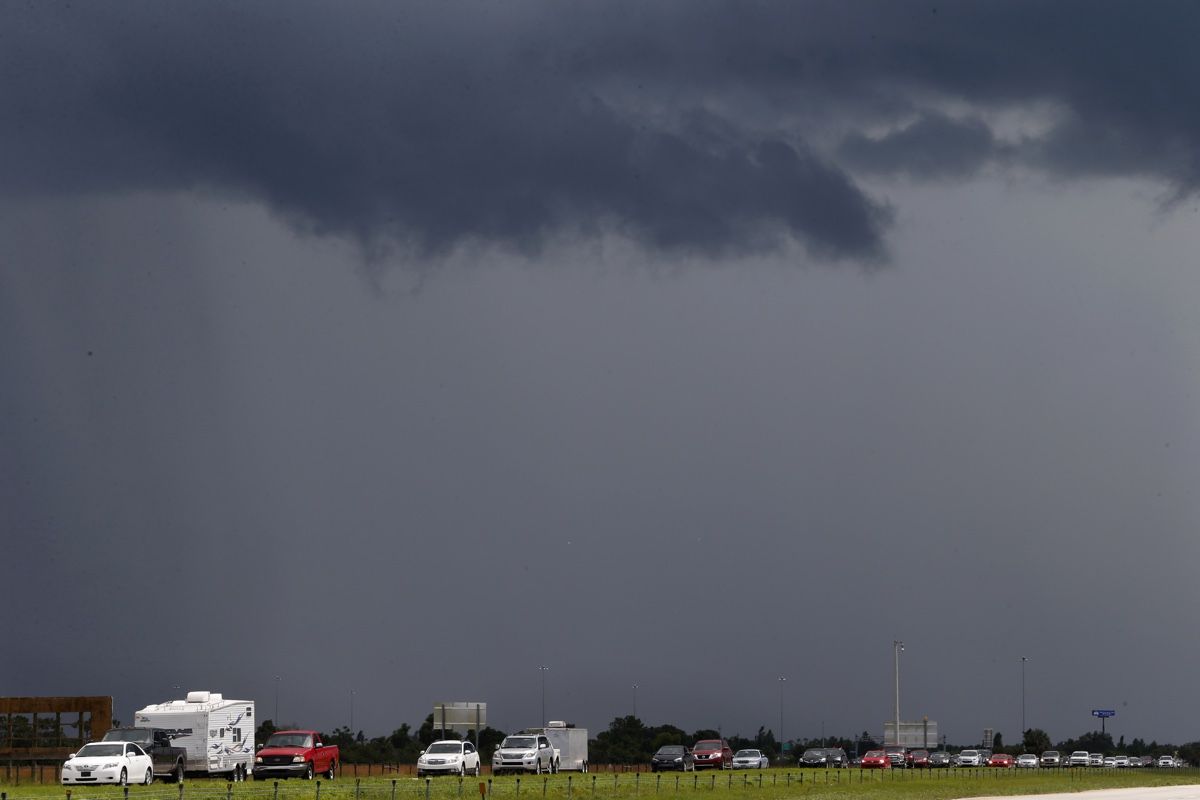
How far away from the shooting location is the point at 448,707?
94562 mm

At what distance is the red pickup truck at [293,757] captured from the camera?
72.2 metres

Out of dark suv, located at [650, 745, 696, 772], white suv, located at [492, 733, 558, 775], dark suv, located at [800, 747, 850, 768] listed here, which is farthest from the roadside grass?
dark suv, located at [800, 747, 850, 768]

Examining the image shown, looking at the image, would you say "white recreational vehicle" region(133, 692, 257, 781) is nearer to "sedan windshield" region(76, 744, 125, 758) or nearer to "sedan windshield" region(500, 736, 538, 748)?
"sedan windshield" region(76, 744, 125, 758)

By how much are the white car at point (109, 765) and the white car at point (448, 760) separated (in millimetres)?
16144

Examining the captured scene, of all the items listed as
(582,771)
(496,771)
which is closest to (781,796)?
(496,771)

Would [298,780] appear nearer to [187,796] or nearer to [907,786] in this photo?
A: [187,796]

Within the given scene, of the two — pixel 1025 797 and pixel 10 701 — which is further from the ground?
pixel 10 701

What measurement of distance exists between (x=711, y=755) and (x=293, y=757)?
3735 cm

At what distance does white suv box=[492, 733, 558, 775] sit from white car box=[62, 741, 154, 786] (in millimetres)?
21608

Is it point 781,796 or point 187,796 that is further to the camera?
point 781,796

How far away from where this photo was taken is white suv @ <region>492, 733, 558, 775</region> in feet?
265

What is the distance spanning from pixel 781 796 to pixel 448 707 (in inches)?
1087

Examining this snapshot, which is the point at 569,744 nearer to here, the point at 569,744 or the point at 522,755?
the point at 569,744

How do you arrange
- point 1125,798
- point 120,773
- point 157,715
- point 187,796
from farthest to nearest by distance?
point 1125,798 → point 157,715 → point 120,773 → point 187,796
